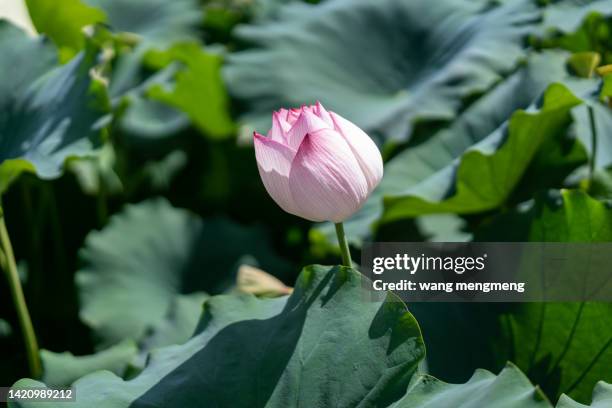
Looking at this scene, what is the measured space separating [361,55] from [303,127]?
891 millimetres

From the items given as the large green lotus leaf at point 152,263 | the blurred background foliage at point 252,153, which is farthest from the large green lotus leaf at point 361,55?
the large green lotus leaf at point 152,263

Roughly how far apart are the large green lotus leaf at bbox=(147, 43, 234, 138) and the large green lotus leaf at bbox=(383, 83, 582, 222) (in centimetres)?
77

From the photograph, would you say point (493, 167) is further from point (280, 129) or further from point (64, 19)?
point (64, 19)

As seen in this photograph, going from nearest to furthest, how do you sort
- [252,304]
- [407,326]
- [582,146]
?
1. [407,326]
2. [252,304]
3. [582,146]

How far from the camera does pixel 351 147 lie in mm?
904

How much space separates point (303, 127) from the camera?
0.91 metres

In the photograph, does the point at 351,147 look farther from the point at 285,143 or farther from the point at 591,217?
the point at 591,217

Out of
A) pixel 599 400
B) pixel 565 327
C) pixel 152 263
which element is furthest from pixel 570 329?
pixel 152 263

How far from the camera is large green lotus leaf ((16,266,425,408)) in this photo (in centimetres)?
88

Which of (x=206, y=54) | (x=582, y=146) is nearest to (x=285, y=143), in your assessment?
(x=582, y=146)

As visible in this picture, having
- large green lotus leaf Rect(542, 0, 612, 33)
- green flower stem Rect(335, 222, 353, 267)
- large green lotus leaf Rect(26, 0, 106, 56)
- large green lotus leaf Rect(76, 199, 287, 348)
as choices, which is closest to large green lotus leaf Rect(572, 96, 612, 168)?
large green lotus leaf Rect(542, 0, 612, 33)

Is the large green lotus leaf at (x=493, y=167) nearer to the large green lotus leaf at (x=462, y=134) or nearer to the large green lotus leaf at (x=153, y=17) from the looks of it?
the large green lotus leaf at (x=462, y=134)

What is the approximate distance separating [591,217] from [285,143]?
0.37 m

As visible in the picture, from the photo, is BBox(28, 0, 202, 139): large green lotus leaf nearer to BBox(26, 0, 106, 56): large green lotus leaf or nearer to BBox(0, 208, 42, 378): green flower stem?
BBox(26, 0, 106, 56): large green lotus leaf
